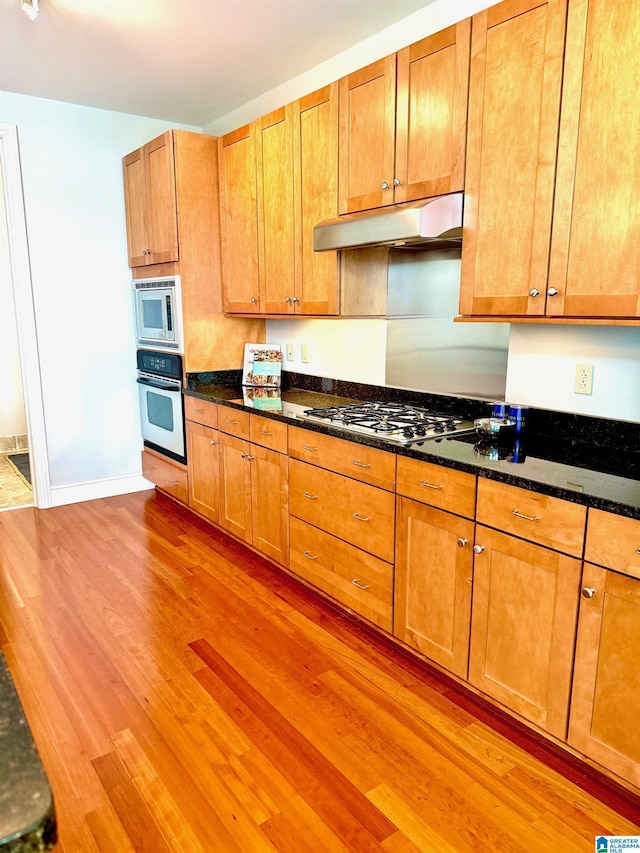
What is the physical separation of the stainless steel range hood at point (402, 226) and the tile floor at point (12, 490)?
10.0 feet

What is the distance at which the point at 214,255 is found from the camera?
3730 mm

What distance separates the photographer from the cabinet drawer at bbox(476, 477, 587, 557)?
1656 millimetres

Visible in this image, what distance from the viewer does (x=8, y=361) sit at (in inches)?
221

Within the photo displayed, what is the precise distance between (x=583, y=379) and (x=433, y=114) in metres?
1.14

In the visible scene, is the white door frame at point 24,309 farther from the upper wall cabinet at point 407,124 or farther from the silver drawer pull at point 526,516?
Result: the silver drawer pull at point 526,516

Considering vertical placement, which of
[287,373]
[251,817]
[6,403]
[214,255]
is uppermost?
[214,255]

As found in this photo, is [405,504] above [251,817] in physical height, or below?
above

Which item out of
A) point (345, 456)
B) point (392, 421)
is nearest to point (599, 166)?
point (392, 421)

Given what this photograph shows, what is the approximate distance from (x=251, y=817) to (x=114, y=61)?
3509mm

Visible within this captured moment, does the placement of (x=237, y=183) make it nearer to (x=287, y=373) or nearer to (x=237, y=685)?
(x=287, y=373)

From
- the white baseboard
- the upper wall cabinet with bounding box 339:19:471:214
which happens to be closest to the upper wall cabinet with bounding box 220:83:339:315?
the upper wall cabinet with bounding box 339:19:471:214

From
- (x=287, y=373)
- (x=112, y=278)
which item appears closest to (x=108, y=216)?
(x=112, y=278)

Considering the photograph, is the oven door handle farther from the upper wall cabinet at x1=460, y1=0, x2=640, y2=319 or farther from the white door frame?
the upper wall cabinet at x1=460, y1=0, x2=640, y2=319

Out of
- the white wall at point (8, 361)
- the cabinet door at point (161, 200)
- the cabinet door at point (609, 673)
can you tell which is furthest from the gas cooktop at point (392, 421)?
the white wall at point (8, 361)
